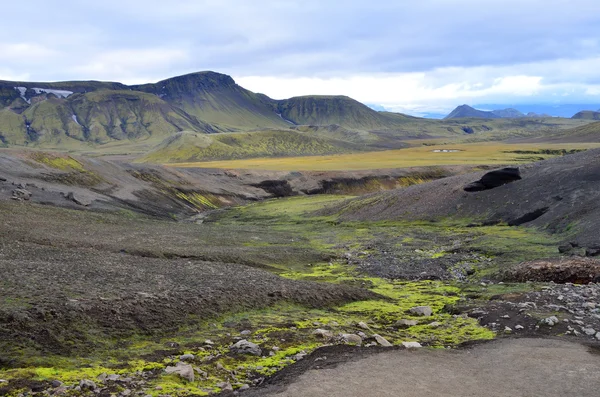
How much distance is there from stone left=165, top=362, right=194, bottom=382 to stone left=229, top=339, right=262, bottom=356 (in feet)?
8.22

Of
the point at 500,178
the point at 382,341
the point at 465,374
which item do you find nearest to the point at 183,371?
the point at 382,341

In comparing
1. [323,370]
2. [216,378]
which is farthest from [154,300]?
[323,370]

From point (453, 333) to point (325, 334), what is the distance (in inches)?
217

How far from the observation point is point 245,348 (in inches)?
717

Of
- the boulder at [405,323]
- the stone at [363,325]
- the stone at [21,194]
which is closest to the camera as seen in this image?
the stone at [363,325]

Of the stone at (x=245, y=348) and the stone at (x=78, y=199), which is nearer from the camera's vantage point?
the stone at (x=245, y=348)

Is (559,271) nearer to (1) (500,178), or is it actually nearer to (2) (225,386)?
(2) (225,386)

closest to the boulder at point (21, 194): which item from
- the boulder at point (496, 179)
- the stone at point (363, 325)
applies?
the stone at point (363, 325)

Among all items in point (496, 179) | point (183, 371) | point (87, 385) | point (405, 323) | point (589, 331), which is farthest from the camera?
point (496, 179)

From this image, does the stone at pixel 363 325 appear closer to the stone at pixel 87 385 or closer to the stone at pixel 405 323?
the stone at pixel 405 323

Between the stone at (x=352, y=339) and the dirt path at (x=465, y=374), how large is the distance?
1809 millimetres

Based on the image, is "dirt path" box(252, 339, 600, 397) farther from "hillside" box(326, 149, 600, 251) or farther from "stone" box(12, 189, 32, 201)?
"stone" box(12, 189, 32, 201)

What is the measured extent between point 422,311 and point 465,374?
899 cm

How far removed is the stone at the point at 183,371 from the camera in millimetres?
15273
